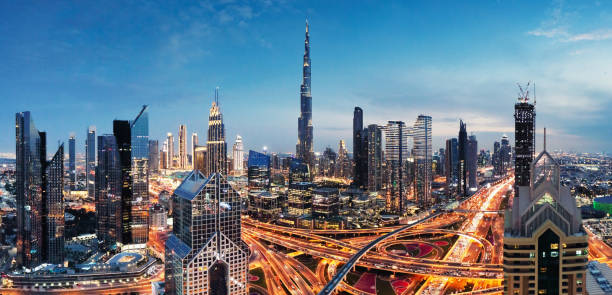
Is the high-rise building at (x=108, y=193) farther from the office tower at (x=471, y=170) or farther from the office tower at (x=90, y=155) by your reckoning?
the office tower at (x=471, y=170)

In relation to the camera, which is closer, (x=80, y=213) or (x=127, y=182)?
(x=127, y=182)

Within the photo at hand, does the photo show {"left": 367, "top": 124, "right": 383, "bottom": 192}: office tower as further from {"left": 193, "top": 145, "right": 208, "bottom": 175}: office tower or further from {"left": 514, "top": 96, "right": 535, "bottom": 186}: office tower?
{"left": 193, "top": 145, "right": 208, "bottom": 175}: office tower

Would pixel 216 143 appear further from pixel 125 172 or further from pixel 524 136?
pixel 524 136

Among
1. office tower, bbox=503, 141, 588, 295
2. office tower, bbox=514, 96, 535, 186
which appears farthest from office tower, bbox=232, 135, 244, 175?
office tower, bbox=503, 141, 588, 295

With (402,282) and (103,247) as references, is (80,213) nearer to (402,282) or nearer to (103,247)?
(103,247)

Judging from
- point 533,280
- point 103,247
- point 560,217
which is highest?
point 560,217

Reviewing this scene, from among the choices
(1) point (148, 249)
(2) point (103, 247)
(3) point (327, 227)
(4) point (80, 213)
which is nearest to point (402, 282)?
(3) point (327, 227)
